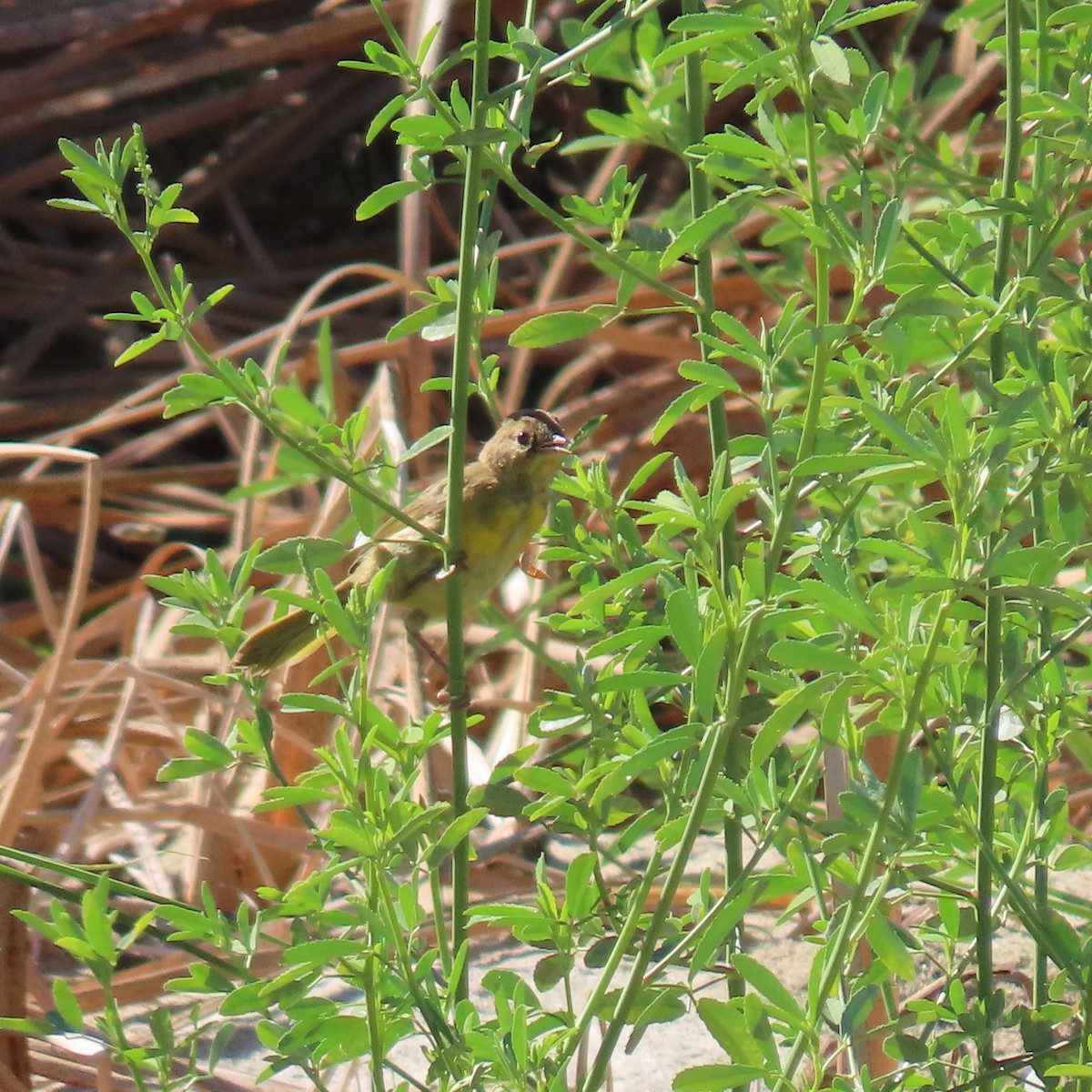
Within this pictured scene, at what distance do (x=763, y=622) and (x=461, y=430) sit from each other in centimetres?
33

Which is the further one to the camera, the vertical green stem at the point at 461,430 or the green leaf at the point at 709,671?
the vertical green stem at the point at 461,430

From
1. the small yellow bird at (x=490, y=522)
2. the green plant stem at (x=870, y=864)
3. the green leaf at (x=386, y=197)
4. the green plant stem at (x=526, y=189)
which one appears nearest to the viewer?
the green plant stem at (x=870, y=864)

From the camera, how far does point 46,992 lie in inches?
92.4

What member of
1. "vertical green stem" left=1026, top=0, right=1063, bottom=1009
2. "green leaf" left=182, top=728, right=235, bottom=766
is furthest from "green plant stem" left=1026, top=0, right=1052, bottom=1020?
"green leaf" left=182, top=728, right=235, bottom=766

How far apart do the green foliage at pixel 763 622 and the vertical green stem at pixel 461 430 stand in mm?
16

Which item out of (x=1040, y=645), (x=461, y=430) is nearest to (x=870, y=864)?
(x=1040, y=645)

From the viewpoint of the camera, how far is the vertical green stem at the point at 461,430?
1333 mm

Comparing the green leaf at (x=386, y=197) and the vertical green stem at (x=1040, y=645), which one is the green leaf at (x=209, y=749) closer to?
the green leaf at (x=386, y=197)

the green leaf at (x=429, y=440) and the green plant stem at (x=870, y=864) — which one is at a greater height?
the green leaf at (x=429, y=440)

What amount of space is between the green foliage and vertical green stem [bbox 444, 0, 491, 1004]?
0.6 inches

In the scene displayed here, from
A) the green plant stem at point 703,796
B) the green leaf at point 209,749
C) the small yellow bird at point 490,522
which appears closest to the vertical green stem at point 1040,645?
the green plant stem at point 703,796

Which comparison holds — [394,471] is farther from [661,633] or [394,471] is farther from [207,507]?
[207,507]

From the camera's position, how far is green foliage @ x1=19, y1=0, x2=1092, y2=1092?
1.20 meters

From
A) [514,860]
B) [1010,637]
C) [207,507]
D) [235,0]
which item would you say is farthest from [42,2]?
[1010,637]
